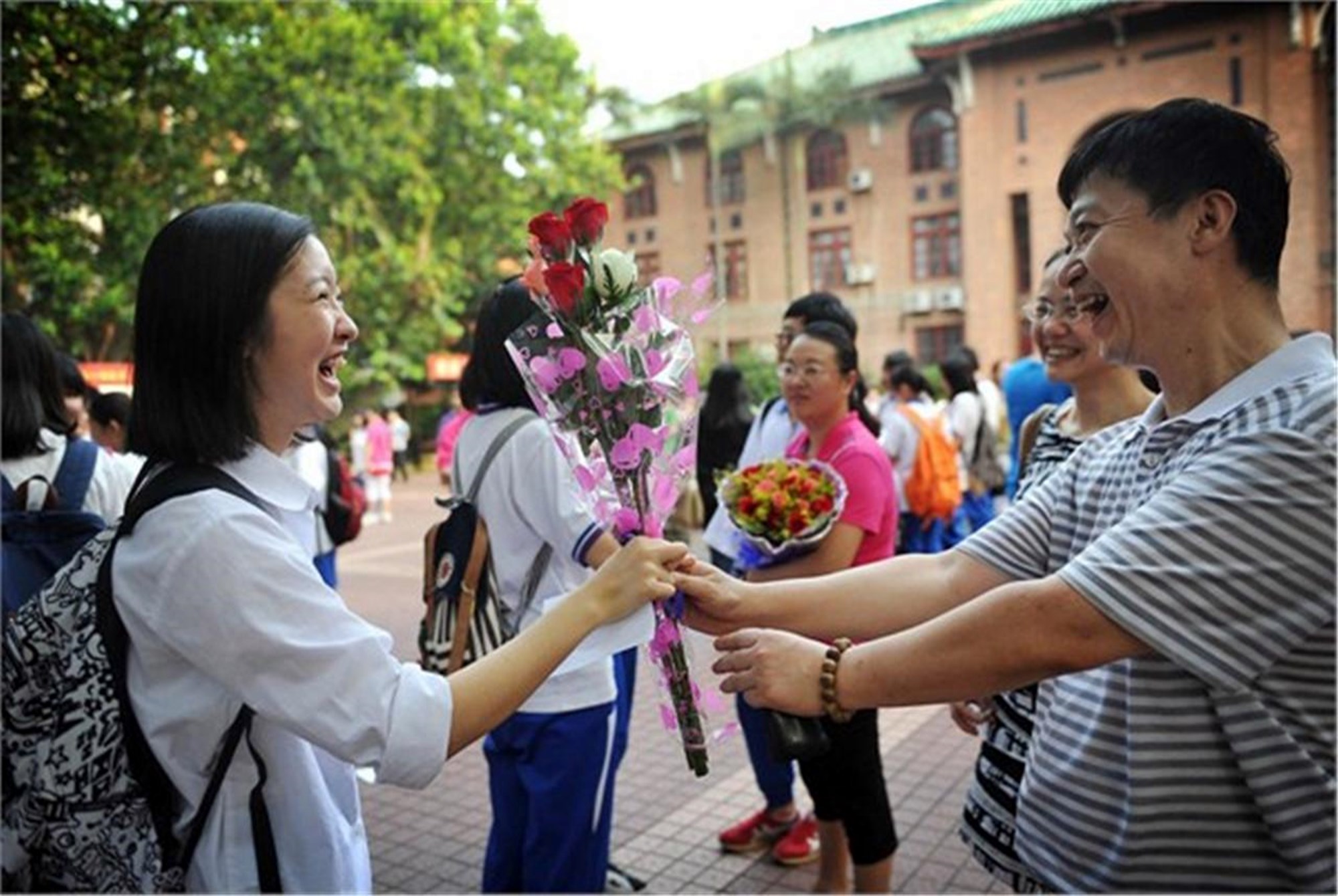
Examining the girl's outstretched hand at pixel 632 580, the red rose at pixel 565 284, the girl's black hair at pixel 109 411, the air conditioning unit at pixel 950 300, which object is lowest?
the girl's outstretched hand at pixel 632 580

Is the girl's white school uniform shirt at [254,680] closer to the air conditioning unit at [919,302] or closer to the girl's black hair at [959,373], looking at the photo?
the girl's black hair at [959,373]

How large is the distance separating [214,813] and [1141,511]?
1488 millimetres

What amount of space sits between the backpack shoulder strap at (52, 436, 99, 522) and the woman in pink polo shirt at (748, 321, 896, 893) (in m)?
2.20

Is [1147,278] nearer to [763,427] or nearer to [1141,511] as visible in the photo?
[1141,511]

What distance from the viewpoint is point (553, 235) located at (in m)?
1.90

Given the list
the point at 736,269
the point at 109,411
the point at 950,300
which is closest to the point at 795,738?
the point at 109,411

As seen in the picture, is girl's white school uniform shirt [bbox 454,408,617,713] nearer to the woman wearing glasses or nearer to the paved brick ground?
the paved brick ground

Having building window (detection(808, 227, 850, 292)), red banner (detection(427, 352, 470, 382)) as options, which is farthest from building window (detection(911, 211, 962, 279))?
red banner (detection(427, 352, 470, 382))

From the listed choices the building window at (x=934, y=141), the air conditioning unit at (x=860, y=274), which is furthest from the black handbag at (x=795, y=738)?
the air conditioning unit at (x=860, y=274)

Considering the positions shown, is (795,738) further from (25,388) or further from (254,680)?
(25,388)

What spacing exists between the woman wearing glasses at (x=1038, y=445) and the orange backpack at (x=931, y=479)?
3417 millimetres

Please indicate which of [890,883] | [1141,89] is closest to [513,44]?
[1141,89]

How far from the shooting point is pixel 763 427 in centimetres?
442

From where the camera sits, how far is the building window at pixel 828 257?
26984 mm
